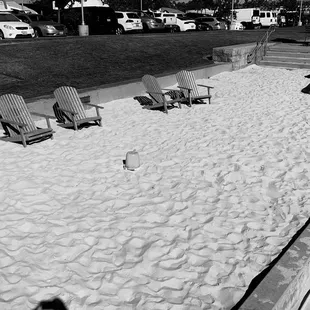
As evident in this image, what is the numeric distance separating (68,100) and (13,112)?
4.25ft

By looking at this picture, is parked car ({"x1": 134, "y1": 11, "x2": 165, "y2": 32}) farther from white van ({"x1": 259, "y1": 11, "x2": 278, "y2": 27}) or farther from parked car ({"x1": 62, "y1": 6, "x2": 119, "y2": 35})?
white van ({"x1": 259, "y1": 11, "x2": 278, "y2": 27})

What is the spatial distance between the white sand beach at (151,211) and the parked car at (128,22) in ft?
63.7

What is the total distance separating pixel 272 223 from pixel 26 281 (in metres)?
2.75

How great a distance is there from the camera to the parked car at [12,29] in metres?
19.6

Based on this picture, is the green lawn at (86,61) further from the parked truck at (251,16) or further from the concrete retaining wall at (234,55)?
the parked truck at (251,16)

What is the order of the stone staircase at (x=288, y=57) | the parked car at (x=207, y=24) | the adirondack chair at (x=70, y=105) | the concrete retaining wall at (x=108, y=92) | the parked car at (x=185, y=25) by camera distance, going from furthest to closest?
the parked car at (x=207, y=24) → the parked car at (x=185, y=25) → the stone staircase at (x=288, y=57) → the concrete retaining wall at (x=108, y=92) → the adirondack chair at (x=70, y=105)

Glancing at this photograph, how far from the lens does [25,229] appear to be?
14.8 ft

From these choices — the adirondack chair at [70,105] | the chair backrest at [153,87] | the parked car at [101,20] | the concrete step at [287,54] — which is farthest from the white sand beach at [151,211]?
the parked car at [101,20]

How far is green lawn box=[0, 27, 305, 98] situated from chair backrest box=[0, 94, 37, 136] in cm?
286

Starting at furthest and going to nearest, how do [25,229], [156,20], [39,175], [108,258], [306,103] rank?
1. [156,20]
2. [306,103]
3. [39,175]
4. [25,229]
5. [108,258]

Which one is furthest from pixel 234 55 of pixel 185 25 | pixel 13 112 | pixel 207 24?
pixel 207 24

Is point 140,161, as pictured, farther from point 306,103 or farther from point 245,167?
point 306,103

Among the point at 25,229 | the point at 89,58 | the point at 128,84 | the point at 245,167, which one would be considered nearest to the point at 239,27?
the point at 89,58

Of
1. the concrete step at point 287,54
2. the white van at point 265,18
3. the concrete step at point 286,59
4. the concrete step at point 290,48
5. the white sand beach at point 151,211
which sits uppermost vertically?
the white van at point 265,18
